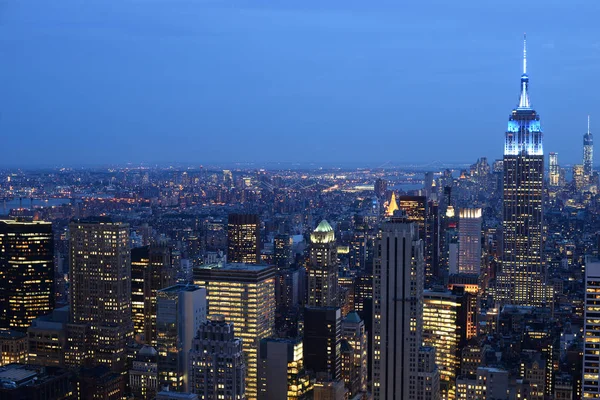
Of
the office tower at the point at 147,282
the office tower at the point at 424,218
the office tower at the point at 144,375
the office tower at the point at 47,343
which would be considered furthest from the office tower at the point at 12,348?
the office tower at the point at 424,218

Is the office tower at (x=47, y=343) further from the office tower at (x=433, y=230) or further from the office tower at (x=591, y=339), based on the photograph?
the office tower at (x=433, y=230)

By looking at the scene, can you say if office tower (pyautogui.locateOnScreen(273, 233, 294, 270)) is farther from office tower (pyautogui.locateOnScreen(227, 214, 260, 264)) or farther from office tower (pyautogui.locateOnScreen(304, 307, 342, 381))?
office tower (pyautogui.locateOnScreen(304, 307, 342, 381))

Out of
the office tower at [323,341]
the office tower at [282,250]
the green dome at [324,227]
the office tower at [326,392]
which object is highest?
the green dome at [324,227]

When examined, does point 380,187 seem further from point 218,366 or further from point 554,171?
point 554,171

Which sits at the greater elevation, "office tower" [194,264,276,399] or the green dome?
the green dome

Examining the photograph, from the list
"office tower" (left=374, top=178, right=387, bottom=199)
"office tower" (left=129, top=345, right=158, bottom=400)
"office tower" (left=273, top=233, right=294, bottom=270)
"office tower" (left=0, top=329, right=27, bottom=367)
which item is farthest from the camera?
"office tower" (left=273, top=233, right=294, bottom=270)

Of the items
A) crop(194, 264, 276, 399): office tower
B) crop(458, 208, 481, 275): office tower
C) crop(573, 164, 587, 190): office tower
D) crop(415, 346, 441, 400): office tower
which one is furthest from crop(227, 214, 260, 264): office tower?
crop(415, 346, 441, 400): office tower

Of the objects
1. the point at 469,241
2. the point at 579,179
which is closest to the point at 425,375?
the point at 469,241
